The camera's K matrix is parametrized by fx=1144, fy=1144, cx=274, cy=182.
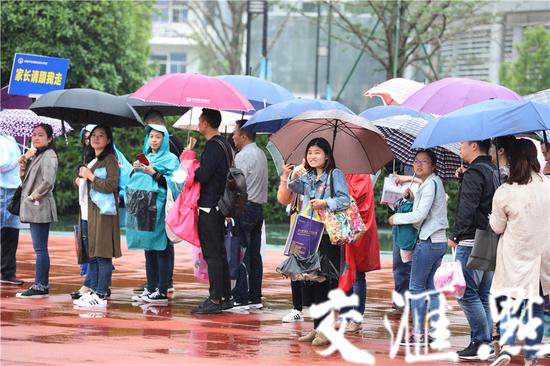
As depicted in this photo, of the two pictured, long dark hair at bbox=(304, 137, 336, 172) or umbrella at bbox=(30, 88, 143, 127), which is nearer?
long dark hair at bbox=(304, 137, 336, 172)

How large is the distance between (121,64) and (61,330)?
1971 cm

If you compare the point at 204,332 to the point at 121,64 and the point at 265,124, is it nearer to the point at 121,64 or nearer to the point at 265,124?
the point at 265,124

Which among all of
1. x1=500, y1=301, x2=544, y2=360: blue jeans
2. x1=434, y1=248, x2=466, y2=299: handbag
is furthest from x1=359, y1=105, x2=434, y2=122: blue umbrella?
x1=500, y1=301, x2=544, y2=360: blue jeans

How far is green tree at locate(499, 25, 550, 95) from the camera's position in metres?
37.0

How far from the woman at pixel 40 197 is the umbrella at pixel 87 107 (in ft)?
1.18

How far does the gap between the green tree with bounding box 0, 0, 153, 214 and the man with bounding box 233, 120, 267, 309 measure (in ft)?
39.0

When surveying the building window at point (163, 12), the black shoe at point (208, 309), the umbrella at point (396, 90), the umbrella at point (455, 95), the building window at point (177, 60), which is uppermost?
the building window at point (163, 12)

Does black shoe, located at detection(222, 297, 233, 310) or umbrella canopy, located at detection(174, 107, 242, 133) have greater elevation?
umbrella canopy, located at detection(174, 107, 242, 133)

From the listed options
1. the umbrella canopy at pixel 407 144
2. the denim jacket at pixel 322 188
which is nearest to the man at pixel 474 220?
the denim jacket at pixel 322 188

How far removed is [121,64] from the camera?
2930 cm

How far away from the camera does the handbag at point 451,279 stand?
8.89 meters

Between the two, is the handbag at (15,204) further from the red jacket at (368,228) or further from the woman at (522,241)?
the woman at (522,241)

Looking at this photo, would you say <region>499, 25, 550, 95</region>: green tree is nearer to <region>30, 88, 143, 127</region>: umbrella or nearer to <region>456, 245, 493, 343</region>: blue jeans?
<region>30, 88, 143, 127</region>: umbrella

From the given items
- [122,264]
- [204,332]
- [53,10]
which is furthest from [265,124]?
[53,10]
